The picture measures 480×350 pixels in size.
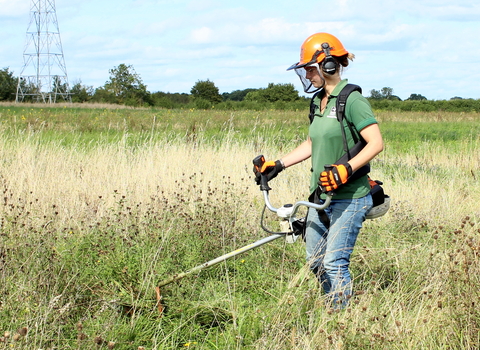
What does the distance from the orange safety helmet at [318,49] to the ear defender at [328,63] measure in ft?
0.06

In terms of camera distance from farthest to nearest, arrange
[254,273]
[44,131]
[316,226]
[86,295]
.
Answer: [44,131] < [254,273] < [86,295] < [316,226]

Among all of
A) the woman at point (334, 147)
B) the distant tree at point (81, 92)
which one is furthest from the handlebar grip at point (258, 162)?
the distant tree at point (81, 92)

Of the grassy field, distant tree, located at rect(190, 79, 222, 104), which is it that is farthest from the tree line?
the grassy field

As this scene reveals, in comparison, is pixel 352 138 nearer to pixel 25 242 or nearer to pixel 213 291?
pixel 213 291

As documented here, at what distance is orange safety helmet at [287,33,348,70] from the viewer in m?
2.99

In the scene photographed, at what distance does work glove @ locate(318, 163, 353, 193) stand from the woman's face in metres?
0.63

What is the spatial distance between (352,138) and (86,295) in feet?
7.04

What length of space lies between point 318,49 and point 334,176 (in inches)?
31.7

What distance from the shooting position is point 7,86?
177 ft

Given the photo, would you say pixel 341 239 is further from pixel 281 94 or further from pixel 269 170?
pixel 281 94

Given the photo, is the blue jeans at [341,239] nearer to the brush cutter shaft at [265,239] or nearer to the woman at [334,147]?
the woman at [334,147]

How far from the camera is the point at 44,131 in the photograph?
43.4 feet

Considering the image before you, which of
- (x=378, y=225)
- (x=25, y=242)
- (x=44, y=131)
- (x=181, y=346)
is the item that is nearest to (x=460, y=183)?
(x=378, y=225)

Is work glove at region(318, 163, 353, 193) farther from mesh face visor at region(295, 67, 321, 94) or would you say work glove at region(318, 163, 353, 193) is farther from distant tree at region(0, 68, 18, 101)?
distant tree at region(0, 68, 18, 101)
